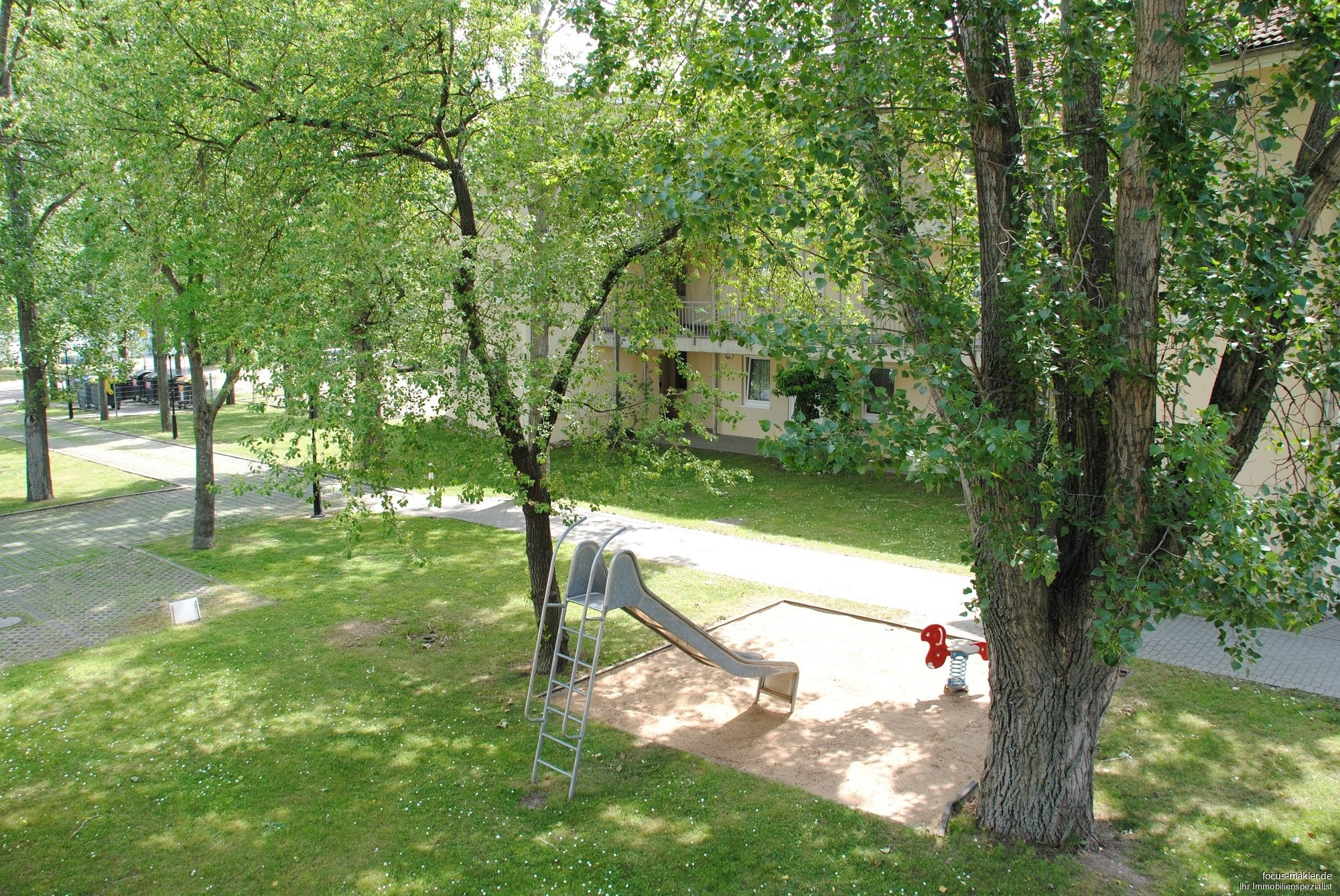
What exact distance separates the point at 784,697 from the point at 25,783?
268 inches

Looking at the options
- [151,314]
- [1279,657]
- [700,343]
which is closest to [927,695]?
[1279,657]

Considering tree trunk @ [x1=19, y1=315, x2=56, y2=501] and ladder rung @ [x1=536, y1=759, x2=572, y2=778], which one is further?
tree trunk @ [x1=19, y1=315, x2=56, y2=501]

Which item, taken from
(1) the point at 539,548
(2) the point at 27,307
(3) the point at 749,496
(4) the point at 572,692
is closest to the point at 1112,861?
(4) the point at 572,692

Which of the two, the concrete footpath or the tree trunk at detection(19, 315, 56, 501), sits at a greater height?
the tree trunk at detection(19, 315, 56, 501)

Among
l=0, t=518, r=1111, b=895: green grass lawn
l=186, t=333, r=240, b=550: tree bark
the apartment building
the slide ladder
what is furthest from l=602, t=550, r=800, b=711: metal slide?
l=186, t=333, r=240, b=550: tree bark

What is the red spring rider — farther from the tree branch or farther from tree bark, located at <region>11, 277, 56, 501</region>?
tree bark, located at <region>11, 277, 56, 501</region>

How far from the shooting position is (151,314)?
14.5 metres

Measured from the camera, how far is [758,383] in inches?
1032

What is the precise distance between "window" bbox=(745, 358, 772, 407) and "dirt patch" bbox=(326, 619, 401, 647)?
15034 millimetres

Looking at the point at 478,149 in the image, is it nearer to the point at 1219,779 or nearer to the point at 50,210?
the point at 1219,779

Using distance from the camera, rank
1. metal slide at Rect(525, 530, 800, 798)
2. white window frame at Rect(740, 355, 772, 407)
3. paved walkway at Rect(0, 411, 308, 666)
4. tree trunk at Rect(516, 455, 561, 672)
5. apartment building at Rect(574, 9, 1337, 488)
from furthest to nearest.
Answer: white window frame at Rect(740, 355, 772, 407) < paved walkway at Rect(0, 411, 308, 666) < tree trunk at Rect(516, 455, 561, 672) < apartment building at Rect(574, 9, 1337, 488) < metal slide at Rect(525, 530, 800, 798)

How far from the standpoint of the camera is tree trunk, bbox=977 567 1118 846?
21.7ft

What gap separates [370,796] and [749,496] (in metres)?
13.6

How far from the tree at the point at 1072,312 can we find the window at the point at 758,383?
1823 cm
